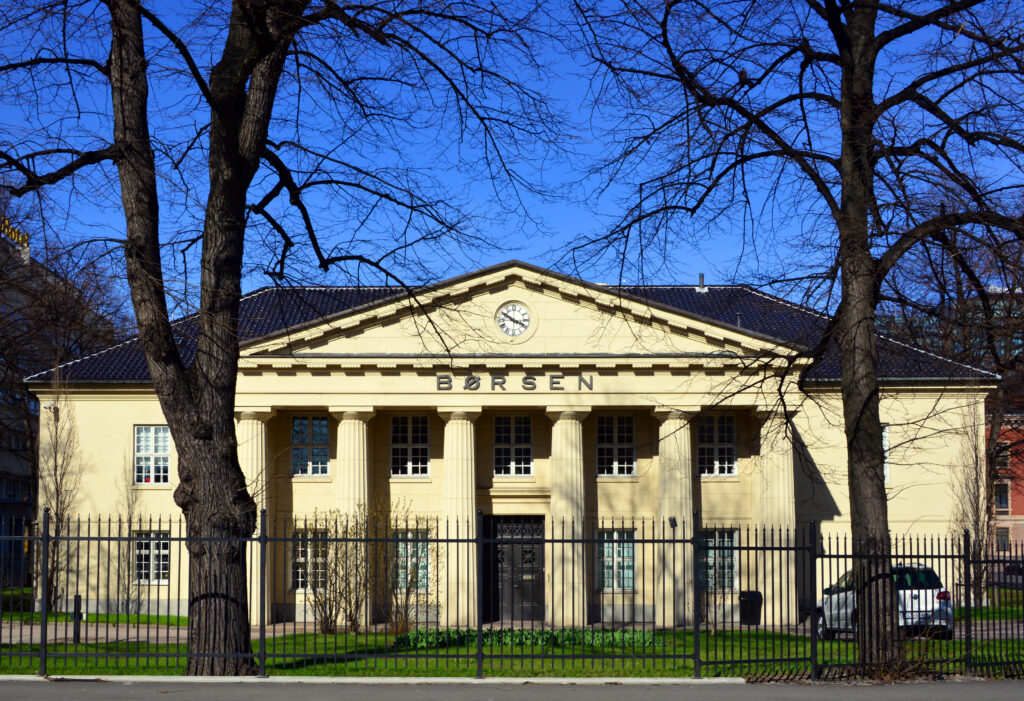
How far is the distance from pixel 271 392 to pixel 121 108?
2068 centimetres

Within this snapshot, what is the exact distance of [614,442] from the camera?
38.7 metres

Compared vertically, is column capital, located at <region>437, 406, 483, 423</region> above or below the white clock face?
below

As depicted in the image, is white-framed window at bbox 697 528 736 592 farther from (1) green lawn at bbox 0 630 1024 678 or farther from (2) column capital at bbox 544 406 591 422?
(2) column capital at bbox 544 406 591 422

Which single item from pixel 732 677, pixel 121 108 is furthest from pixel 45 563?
pixel 732 677

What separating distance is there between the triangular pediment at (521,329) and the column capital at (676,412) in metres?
1.68

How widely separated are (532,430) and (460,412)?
10.8 feet

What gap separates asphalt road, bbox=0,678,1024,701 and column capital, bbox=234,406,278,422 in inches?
780

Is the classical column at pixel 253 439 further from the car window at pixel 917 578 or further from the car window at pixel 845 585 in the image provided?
the car window at pixel 917 578

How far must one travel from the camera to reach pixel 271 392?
119 ft

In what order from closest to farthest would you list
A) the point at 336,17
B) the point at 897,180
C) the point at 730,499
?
the point at 336,17 → the point at 897,180 → the point at 730,499

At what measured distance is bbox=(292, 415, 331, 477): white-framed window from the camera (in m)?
38.4

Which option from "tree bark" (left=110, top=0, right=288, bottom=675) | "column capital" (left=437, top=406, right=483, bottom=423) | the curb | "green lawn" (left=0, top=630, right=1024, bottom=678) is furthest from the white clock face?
the curb

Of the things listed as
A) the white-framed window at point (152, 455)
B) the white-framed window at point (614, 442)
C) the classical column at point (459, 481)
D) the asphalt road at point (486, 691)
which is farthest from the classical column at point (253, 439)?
the asphalt road at point (486, 691)

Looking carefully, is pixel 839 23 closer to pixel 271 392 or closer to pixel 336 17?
pixel 336 17
